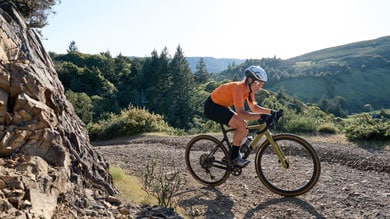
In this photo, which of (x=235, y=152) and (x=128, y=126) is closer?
(x=235, y=152)

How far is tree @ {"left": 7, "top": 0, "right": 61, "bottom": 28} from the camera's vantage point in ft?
20.3

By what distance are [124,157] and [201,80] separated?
76733 mm

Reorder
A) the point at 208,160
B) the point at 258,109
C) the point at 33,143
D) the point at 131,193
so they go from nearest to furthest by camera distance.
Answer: the point at 33,143 < the point at 131,193 < the point at 258,109 < the point at 208,160

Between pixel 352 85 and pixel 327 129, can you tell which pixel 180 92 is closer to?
pixel 327 129

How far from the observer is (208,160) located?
646 centimetres

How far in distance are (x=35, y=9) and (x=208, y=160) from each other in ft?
15.3

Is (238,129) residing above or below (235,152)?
above

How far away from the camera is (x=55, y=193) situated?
144 inches

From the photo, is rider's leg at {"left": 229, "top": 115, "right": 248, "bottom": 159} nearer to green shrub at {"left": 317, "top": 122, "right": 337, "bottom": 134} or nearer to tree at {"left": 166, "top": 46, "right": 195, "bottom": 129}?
green shrub at {"left": 317, "top": 122, "right": 337, "bottom": 134}

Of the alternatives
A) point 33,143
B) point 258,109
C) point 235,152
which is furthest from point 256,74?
point 33,143

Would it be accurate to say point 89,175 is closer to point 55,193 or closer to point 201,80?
point 55,193

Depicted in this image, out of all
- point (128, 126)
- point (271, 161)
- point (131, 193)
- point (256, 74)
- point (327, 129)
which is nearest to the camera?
point (131, 193)

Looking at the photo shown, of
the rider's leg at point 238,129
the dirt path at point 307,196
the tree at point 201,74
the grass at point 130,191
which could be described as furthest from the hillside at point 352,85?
the grass at point 130,191

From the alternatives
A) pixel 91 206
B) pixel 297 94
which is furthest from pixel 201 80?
pixel 91 206
